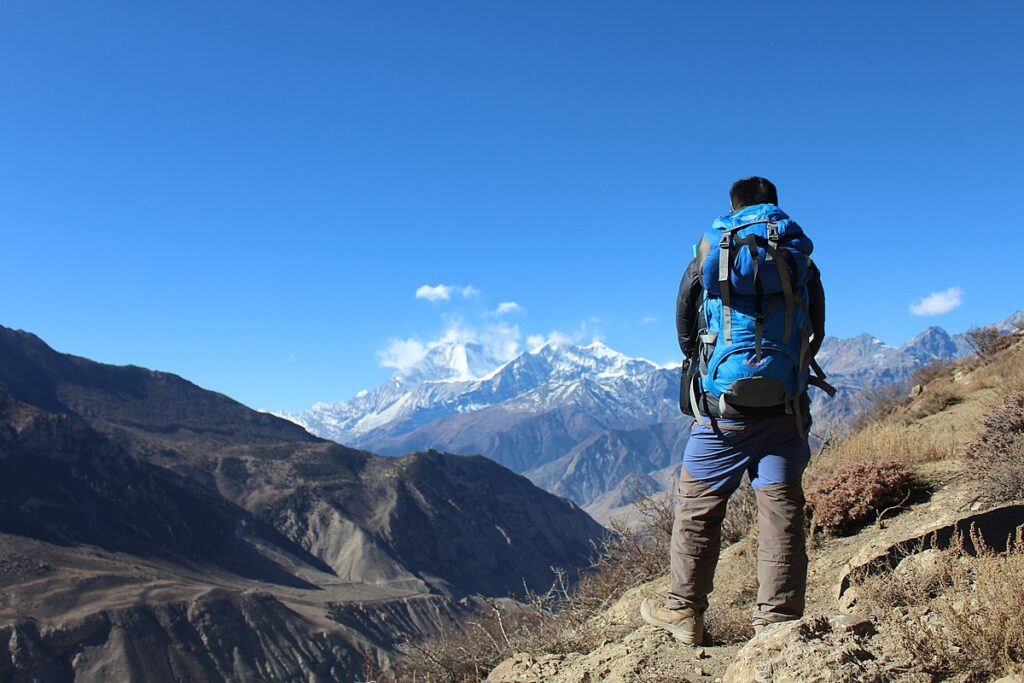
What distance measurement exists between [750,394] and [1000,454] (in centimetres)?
286

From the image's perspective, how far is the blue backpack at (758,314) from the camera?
3.51 metres

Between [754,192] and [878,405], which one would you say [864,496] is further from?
[878,405]

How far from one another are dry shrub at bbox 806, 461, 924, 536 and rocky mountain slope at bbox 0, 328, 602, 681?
21.7 metres

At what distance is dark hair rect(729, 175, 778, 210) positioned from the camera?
13.0ft

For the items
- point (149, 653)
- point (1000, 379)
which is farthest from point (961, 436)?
point (149, 653)

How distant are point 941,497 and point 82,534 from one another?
82.3 metres

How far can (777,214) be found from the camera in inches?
146

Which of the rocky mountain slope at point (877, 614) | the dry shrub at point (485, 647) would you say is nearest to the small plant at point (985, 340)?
the rocky mountain slope at point (877, 614)

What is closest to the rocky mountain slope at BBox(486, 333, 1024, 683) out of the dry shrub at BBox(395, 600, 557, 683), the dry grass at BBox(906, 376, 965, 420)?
the dry shrub at BBox(395, 600, 557, 683)

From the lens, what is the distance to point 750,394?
139 inches

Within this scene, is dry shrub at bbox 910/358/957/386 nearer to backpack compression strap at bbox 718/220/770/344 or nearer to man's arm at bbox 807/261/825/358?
man's arm at bbox 807/261/825/358

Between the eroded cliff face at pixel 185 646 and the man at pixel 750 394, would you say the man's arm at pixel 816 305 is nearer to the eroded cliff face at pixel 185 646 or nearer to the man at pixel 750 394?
the man at pixel 750 394

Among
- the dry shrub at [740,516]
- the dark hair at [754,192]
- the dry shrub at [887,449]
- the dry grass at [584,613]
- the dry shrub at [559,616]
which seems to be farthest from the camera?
the dry shrub at [740,516]

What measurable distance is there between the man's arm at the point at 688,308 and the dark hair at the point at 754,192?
0.45 m
